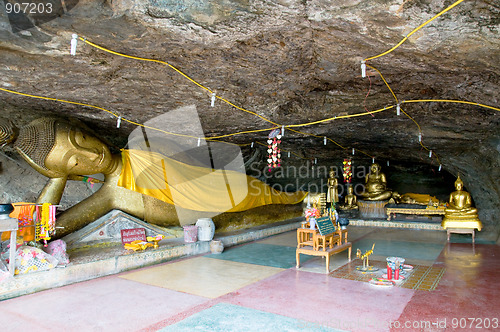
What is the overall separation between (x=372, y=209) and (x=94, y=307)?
9093mm

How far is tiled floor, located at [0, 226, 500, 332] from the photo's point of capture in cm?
307

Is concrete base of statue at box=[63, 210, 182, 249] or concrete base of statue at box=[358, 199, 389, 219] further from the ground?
concrete base of statue at box=[63, 210, 182, 249]

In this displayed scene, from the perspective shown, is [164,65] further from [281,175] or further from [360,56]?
[281,175]

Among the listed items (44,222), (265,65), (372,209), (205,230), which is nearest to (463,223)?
(372,209)

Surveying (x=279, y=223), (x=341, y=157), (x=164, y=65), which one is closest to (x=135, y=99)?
(x=164, y=65)

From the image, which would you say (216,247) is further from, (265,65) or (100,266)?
(265,65)

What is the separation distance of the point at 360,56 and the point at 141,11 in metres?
2.29

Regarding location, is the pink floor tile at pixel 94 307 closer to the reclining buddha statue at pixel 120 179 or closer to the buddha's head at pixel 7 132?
the reclining buddha statue at pixel 120 179

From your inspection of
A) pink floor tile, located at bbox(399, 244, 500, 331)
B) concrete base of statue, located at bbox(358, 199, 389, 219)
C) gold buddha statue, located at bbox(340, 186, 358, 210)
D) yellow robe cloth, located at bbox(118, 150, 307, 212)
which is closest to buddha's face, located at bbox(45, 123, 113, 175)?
yellow robe cloth, located at bbox(118, 150, 307, 212)

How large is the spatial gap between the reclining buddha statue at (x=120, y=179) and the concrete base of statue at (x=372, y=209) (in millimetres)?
4360

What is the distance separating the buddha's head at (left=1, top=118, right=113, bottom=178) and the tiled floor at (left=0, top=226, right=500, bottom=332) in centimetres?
195

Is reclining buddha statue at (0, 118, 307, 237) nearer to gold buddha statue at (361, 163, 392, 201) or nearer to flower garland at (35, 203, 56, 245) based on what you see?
flower garland at (35, 203, 56, 245)

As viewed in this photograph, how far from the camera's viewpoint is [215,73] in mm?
4152

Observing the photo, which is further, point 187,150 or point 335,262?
point 187,150
